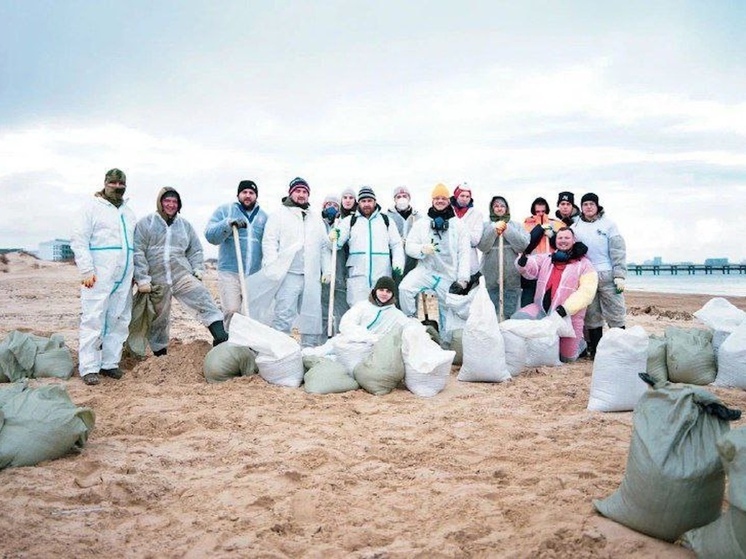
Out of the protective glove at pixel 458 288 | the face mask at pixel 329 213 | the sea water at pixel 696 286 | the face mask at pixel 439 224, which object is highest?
the face mask at pixel 329 213

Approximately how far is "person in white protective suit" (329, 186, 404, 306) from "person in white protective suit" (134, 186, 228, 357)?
146cm

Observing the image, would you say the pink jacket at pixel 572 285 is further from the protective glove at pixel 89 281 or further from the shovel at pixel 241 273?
the protective glove at pixel 89 281

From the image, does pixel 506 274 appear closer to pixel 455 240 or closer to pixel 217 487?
pixel 455 240

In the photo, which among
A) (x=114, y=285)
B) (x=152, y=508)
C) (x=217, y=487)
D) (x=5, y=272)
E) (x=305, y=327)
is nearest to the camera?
(x=152, y=508)

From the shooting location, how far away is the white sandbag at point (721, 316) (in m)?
5.48

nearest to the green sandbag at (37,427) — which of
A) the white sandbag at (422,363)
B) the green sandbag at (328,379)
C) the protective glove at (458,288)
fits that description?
the green sandbag at (328,379)

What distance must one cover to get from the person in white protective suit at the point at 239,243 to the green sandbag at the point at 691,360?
13.8 ft

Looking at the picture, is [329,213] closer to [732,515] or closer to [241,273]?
[241,273]

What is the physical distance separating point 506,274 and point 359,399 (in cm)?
310

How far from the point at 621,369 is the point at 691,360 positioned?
1265 millimetres

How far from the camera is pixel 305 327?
720 cm

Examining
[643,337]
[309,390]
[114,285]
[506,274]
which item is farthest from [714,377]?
[114,285]

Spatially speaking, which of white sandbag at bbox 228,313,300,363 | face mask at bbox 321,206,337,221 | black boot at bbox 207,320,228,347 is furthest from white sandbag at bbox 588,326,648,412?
face mask at bbox 321,206,337,221

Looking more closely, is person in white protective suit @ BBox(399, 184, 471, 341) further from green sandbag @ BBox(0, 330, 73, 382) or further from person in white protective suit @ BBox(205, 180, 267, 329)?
green sandbag @ BBox(0, 330, 73, 382)
